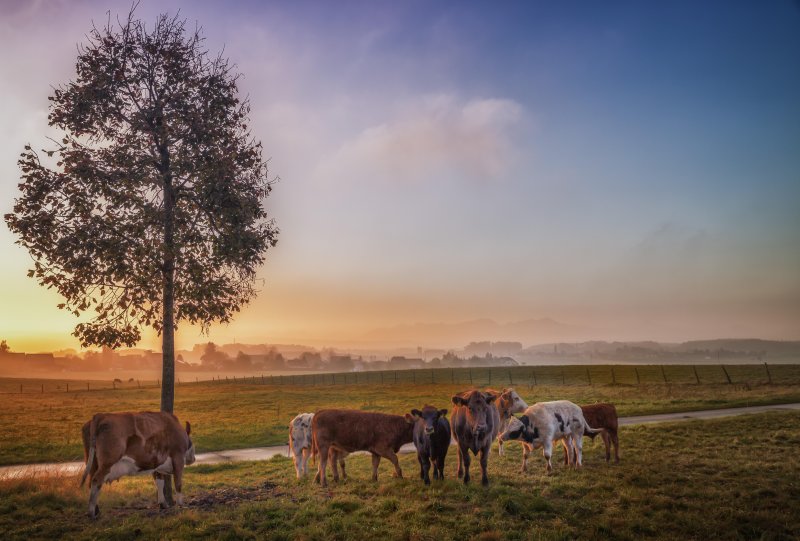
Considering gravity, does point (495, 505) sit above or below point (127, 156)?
below

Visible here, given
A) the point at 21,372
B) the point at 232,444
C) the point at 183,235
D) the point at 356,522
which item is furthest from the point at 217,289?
the point at 21,372

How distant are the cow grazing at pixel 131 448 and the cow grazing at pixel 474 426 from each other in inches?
292

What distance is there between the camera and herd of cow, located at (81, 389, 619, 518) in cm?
989

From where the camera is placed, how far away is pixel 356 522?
900 centimetres

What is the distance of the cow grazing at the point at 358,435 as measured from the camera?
13.1m

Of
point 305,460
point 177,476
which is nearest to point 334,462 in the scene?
point 305,460

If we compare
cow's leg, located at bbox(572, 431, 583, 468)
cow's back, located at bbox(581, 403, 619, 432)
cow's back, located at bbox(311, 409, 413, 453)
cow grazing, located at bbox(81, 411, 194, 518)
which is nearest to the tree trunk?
cow grazing, located at bbox(81, 411, 194, 518)

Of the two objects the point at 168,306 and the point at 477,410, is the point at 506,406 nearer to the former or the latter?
the point at 477,410

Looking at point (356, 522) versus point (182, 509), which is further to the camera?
point (182, 509)

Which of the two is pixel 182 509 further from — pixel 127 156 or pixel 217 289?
pixel 127 156

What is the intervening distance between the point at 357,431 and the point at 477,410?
362 cm

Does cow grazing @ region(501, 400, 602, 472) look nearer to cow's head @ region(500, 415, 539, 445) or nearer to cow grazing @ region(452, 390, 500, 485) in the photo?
cow's head @ region(500, 415, 539, 445)

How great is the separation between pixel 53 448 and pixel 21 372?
21779 cm

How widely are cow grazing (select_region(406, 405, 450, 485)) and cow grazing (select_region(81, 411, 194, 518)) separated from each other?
6277 millimetres
